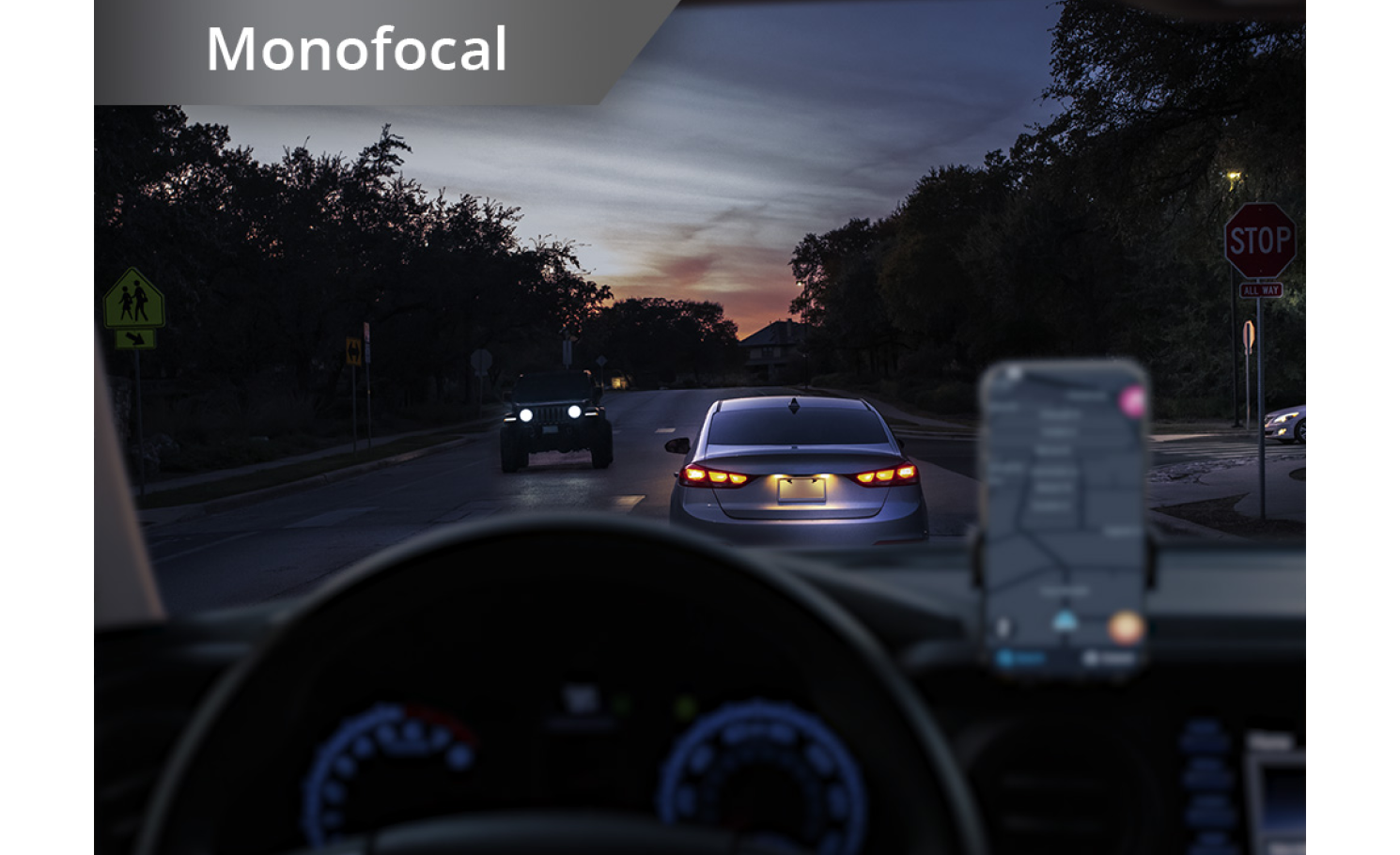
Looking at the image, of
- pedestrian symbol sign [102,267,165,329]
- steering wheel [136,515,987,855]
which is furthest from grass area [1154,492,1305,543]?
pedestrian symbol sign [102,267,165,329]

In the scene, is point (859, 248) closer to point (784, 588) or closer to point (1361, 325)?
point (1361, 325)

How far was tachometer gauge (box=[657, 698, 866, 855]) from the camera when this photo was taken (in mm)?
1537

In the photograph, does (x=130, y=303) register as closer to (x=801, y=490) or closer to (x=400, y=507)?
(x=400, y=507)

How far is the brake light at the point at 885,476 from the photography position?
18.9ft

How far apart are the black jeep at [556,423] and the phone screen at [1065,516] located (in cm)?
431

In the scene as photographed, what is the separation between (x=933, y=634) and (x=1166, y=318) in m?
4.83

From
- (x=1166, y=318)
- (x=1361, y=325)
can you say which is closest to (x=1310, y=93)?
(x=1361, y=325)

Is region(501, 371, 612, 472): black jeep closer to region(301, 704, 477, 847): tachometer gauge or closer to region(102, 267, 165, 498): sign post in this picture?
region(301, 704, 477, 847): tachometer gauge

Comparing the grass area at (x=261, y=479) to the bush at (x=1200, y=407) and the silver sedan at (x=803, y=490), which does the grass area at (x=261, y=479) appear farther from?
the bush at (x=1200, y=407)

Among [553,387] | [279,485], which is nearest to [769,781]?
[553,387]

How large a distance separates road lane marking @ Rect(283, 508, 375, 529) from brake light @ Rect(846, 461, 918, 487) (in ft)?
22.4

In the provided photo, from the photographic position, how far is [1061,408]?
149 cm

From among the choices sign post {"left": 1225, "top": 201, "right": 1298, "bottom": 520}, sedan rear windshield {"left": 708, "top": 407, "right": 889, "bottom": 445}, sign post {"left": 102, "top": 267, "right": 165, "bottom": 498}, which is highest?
sign post {"left": 102, "top": 267, "right": 165, "bottom": 498}

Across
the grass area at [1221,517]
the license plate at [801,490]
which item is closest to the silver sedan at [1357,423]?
the grass area at [1221,517]
